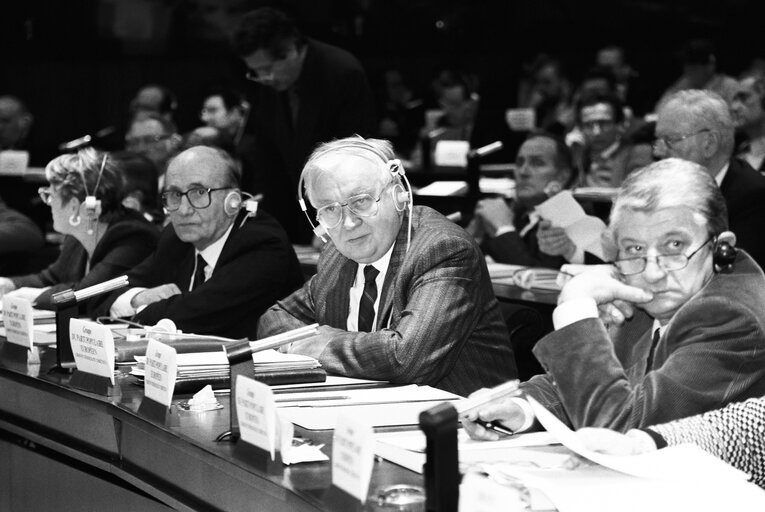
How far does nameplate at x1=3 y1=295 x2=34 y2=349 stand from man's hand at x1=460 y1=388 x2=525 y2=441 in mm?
1389

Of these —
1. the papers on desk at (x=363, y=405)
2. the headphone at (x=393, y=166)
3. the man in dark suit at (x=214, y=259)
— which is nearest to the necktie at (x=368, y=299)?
the headphone at (x=393, y=166)

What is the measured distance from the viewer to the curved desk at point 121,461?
70.4 inches

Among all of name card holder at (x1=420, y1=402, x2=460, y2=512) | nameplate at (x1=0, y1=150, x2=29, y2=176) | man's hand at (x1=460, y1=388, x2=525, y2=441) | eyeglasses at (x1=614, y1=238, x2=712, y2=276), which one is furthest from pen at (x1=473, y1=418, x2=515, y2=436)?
nameplate at (x1=0, y1=150, x2=29, y2=176)

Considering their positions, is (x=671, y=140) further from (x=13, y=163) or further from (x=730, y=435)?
(x=13, y=163)

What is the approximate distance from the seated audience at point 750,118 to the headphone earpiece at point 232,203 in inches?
138

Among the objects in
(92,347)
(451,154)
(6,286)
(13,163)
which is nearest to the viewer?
(92,347)

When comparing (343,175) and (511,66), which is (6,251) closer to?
(343,175)

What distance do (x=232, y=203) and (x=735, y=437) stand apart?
84.8 inches

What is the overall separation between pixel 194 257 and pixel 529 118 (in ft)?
14.9

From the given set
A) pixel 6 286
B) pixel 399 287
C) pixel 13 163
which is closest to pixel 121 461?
pixel 399 287

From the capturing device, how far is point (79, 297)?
276cm

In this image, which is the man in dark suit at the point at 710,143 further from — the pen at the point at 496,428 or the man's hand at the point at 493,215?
the pen at the point at 496,428

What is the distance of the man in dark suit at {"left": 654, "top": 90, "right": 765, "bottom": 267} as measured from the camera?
424 centimetres

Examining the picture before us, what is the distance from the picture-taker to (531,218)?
17.8 ft
